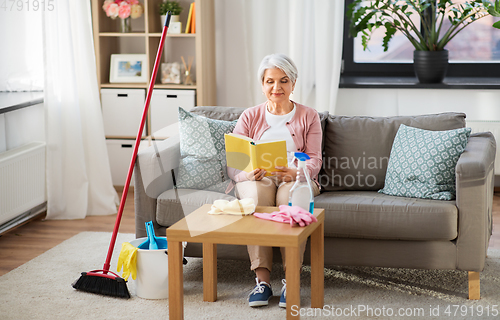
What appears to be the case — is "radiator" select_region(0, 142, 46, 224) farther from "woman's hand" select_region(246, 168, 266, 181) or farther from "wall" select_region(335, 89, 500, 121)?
"wall" select_region(335, 89, 500, 121)

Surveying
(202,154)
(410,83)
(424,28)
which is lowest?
(202,154)

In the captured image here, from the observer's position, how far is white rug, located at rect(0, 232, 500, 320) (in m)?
2.30

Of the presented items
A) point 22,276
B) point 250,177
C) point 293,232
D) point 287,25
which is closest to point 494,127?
point 287,25

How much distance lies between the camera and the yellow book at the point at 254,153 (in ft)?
7.63

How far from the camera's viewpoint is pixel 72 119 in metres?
3.65

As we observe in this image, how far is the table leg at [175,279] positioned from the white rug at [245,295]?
0.19 m

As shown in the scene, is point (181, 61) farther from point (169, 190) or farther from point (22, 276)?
point (22, 276)

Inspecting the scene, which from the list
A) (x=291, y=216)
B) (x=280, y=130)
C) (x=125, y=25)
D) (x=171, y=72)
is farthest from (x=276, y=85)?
(x=125, y=25)

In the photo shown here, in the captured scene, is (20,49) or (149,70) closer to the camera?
(20,49)

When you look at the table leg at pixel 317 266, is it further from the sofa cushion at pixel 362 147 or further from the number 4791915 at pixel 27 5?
the number 4791915 at pixel 27 5

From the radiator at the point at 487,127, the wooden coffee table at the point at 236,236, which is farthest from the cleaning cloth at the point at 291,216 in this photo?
the radiator at the point at 487,127

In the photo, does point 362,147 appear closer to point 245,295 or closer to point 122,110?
point 245,295

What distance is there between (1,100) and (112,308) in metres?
1.71

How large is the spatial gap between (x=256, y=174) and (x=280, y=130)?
1.01 feet
